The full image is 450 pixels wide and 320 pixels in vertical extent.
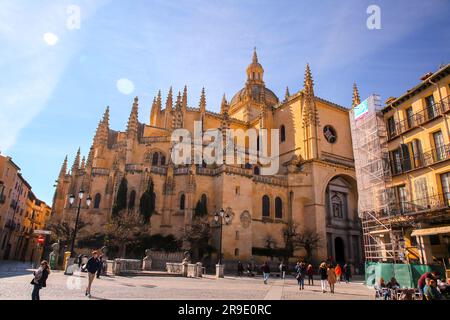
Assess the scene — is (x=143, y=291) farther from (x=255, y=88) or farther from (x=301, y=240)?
(x=255, y=88)

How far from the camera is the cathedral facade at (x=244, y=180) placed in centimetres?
2881

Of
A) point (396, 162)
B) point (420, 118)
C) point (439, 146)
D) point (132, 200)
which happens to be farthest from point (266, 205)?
point (439, 146)

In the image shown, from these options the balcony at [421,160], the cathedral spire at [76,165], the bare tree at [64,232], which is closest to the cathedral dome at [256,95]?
the cathedral spire at [76,165]

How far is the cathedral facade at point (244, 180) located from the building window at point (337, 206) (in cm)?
12

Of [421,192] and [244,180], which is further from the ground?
[244,180]

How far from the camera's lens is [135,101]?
114 ft

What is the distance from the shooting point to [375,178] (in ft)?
68.6

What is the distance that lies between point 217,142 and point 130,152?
9603mm

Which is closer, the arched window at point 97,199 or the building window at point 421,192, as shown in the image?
the building window at point 421,192

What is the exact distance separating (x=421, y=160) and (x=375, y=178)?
13.3 feet

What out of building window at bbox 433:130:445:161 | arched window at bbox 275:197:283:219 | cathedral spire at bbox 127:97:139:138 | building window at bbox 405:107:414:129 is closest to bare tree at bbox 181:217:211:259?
arched window at bbox 275:197:283:219

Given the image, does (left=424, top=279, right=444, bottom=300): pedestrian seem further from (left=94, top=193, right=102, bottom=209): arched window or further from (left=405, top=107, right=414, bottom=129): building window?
(left=94, top=193, right=102, bottom=209): arched window

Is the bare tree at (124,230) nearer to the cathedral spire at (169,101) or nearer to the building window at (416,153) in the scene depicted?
the cathedral spire at (169,101)
